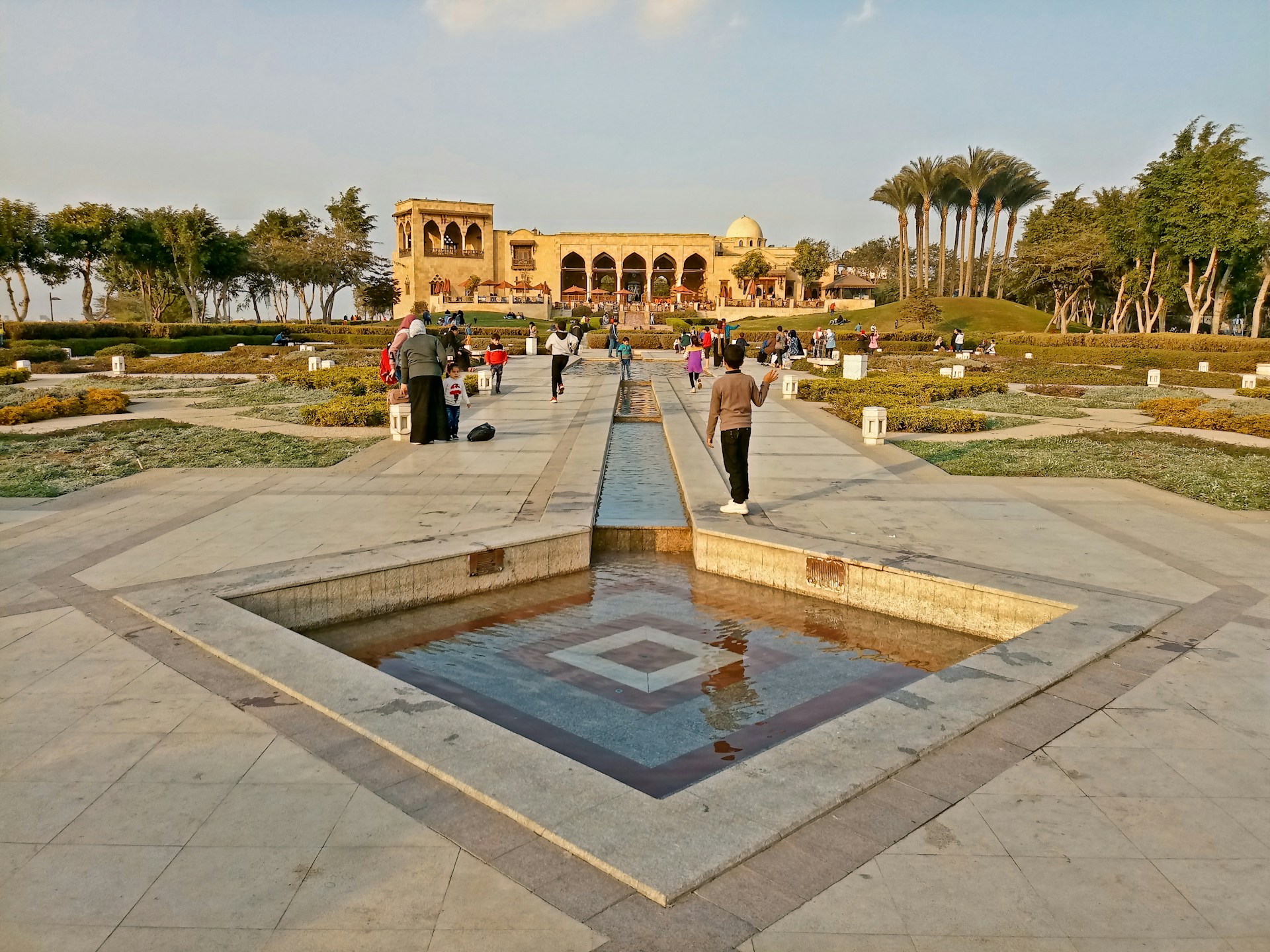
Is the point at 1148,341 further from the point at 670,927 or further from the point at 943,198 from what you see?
the point at 670,927

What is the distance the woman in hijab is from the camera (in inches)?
440

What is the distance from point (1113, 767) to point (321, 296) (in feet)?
208

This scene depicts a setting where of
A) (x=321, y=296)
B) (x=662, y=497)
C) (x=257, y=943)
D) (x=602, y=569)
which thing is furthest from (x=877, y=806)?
(x=321, y=296)

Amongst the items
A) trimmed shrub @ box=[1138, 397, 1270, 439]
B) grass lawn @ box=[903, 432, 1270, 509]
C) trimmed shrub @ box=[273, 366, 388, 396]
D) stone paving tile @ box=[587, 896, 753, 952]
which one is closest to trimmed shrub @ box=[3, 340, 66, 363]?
trimmed shrub @ box=[273, 366, 388, 396]

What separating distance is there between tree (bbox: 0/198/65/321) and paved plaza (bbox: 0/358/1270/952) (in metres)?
43.8

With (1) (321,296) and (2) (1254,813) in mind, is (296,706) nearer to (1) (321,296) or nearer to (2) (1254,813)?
(2) (1254,813)

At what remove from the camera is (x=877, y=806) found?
10.3 ft

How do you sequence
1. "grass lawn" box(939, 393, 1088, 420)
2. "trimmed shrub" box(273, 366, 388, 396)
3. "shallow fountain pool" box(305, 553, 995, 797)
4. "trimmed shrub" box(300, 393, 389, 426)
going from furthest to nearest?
"trimmed shrub" box(273, 366, 388, 396), "grass lawn" box(939, 393, 1088, 420), "trimmed shrub" box(300, 393, 389, 426), "shallow fountain pool" box(305, 553, 995, 797)

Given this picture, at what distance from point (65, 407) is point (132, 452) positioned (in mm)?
5415

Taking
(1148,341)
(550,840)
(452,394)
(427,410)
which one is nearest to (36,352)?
(452,394)

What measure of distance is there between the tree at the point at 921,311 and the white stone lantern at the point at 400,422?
1586 inches

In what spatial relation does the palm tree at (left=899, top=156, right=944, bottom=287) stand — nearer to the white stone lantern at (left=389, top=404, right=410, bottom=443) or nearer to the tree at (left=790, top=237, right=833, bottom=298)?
the tree at (left=790, top=237, right=833, bottom=298)

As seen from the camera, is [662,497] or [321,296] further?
[321,296]

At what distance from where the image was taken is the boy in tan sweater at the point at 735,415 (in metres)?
7.62
